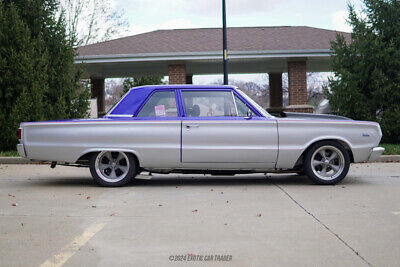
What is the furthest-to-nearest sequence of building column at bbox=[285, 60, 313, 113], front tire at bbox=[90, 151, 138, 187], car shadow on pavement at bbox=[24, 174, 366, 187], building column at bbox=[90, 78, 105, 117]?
building column at bbox=[90, 78, 105, 117] < building column at bbox=[285, 60, 313, 113] < car shadow on pavement at bbox=[24, 174, 366, 187] < front tire at bbox=[90, 151, 138, 187]

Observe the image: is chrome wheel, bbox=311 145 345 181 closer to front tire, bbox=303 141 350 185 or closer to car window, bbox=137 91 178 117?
front tire, bbox=303 141 350 185

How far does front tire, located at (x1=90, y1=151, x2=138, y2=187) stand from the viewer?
27.9ft

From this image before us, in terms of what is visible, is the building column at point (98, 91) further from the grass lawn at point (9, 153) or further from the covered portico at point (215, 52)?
the grass lawn at point (9, 153)

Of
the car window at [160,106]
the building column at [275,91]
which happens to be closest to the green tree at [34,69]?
the car window at [160,106]

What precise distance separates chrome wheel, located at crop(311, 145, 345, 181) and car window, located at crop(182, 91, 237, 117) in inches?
61.5

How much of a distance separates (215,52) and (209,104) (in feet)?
Result: 42.6

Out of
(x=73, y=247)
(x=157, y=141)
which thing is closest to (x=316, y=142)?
(x=157, y=141)

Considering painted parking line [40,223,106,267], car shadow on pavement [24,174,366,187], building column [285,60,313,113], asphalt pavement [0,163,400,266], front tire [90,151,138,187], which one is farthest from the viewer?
building column [285,60,313,113]

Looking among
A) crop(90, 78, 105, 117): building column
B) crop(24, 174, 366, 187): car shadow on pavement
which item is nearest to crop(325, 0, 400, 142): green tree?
crop(24, 174, 366, 187): car shadow on pavement

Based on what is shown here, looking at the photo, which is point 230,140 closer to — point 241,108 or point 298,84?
point 241,108

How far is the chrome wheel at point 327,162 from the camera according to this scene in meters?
8.59

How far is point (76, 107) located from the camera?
16.2m

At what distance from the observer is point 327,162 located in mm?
8617

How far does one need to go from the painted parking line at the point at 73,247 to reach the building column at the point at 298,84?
17084 mm
